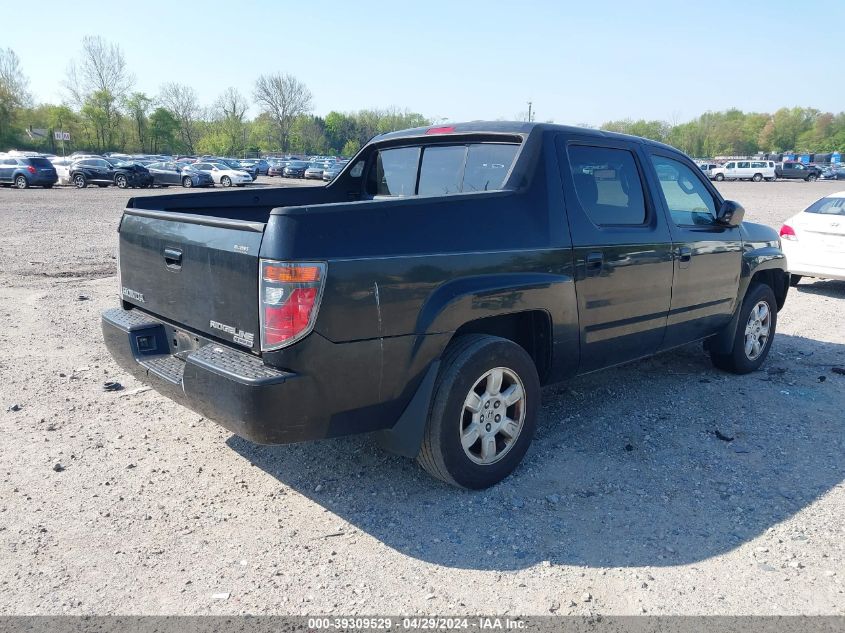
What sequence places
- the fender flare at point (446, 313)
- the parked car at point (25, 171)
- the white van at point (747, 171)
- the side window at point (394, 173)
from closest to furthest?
the fender flare at point (446, 313) < the side window at point (394, 173) < the parked car at point (25, 171) < the white van at point (747, 171)

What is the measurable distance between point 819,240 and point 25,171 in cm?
3545

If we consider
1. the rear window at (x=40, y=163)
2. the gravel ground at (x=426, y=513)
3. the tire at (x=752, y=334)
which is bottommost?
the gravel ground at (x=426, y=513)

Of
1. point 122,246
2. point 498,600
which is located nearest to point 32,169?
point 122,246

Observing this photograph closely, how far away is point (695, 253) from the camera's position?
16.1ft

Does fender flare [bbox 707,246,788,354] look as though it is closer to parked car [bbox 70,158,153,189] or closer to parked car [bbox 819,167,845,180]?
parked car [bbox 70,158,153,189]

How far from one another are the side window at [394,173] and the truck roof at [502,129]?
0.12 meters

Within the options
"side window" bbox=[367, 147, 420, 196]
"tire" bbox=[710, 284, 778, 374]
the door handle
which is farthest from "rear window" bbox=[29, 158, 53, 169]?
the door handle

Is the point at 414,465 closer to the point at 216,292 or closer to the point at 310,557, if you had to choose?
the point at 310,557

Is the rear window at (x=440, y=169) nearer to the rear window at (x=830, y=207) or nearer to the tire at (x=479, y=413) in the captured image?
the tire at (x=479, y=413)

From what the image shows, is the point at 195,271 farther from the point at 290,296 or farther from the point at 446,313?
the point at 446,313

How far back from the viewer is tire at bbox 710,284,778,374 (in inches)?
225

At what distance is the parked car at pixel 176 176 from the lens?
37844mm

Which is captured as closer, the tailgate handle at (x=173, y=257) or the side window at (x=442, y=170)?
the tailgate handle at (x=173, y=257)

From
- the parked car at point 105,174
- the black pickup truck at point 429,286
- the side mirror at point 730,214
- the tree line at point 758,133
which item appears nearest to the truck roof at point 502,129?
the black pickup truck at point 429,286
